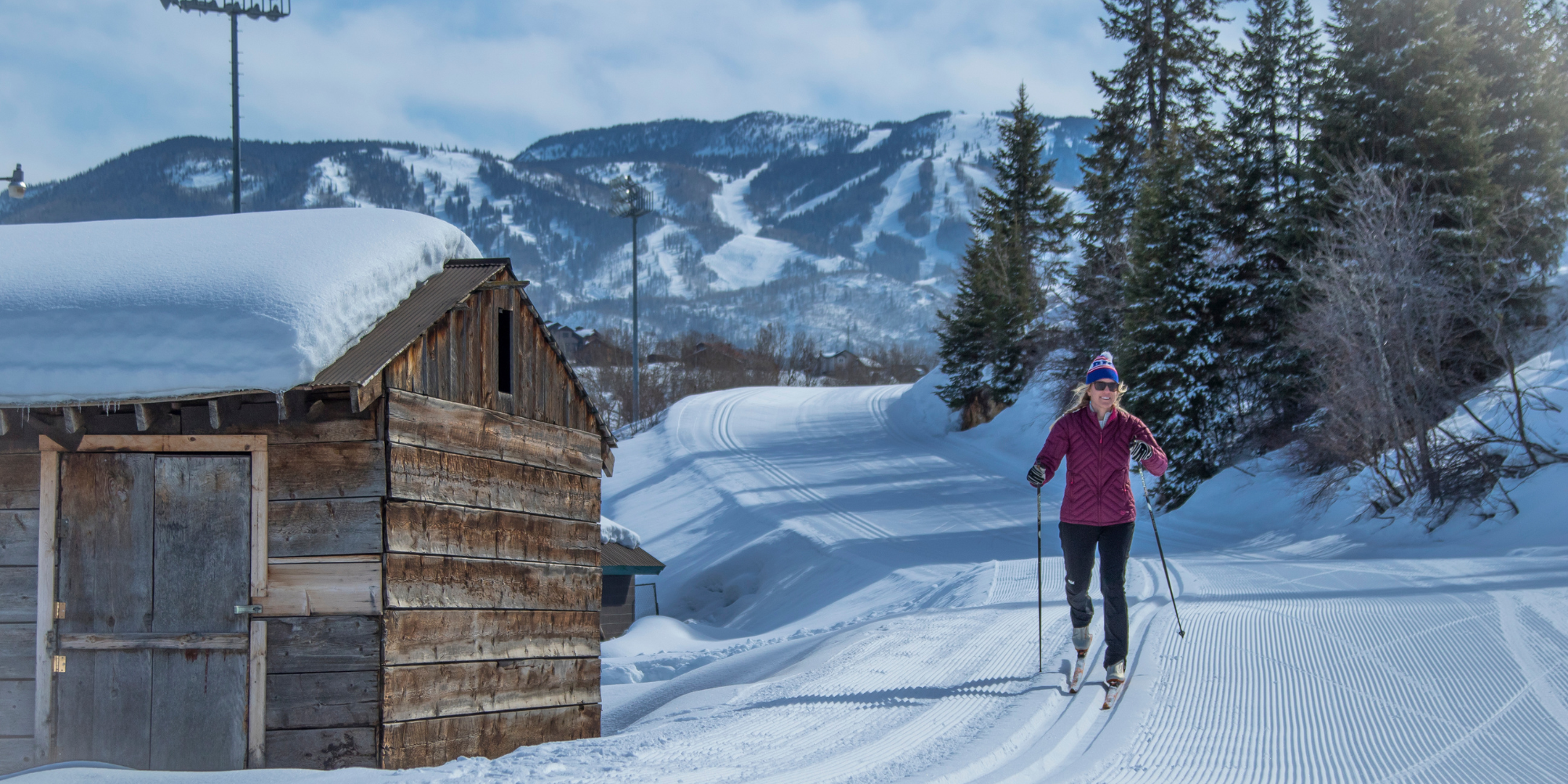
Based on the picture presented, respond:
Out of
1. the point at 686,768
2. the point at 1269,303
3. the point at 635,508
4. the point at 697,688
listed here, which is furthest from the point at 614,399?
the point at 686,768

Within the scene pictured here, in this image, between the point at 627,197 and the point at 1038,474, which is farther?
the point at 627,197

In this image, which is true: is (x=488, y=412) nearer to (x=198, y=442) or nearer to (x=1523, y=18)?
(x=198, y=442)

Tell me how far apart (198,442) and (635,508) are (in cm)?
2293

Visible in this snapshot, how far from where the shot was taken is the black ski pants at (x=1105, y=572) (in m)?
5.85

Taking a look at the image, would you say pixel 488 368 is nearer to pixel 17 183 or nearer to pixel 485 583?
pixel 485 583

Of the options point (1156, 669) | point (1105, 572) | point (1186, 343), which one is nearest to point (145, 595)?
point (1105, 572)

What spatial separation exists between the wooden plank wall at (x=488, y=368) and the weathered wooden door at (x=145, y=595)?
1373 mm

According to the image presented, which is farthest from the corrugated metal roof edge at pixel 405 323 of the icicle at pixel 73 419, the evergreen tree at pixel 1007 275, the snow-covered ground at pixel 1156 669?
the evergreen tree at pixel 1007 275

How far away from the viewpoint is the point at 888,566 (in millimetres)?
17922

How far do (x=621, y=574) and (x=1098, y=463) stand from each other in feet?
58.4

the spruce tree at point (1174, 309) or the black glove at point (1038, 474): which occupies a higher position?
the spruce tree at point (1174, 309)

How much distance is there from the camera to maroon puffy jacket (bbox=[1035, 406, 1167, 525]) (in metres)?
5.85

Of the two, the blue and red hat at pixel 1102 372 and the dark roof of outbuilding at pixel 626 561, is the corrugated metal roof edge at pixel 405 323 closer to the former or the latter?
the blue and red hat at pixel 1102 372

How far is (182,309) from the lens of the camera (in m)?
6.91
